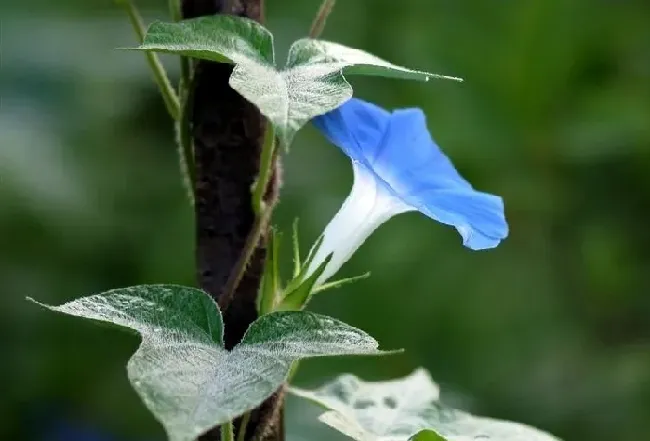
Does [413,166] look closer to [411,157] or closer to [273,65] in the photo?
[411,157]

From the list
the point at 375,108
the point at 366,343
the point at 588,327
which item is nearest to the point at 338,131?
the point at 375,108

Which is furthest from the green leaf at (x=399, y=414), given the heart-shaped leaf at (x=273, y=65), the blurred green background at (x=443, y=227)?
the blurred green background at (x=443, y=227)

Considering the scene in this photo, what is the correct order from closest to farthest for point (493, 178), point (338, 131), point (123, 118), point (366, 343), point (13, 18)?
point (366, 343), point (338, 131), point (493, 178), point (13, 18), point (123, 118)

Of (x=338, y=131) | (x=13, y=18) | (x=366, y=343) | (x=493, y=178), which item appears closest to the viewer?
(x=366, y=343)

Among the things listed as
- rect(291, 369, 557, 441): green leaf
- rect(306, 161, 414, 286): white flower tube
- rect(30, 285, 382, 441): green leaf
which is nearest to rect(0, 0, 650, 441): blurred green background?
rect(291, 369, 557, 441): green leaf

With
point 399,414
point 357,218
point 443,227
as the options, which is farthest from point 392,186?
point 443,227

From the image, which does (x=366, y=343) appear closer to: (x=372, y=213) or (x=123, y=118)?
(x=372, y=213)
